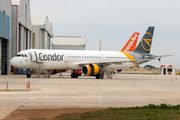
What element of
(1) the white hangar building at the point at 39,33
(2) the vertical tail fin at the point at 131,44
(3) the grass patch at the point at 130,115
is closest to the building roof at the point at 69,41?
(1) the white hangar building at the point at 39,33

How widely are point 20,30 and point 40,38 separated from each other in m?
20.5

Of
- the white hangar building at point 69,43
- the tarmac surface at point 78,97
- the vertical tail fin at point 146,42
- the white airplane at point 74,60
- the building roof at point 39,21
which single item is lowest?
the tarmac surface at point 78,97

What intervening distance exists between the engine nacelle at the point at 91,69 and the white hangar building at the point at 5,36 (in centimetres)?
1454

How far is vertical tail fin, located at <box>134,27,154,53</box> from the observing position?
43500 millimetres

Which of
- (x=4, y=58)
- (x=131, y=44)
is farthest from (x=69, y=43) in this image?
(x=4, y=58)

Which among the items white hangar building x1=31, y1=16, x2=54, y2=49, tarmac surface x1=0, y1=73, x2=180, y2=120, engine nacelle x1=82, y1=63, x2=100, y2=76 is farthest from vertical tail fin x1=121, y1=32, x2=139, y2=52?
tarmac surface x1=0, y1=73, x2=180, y2=120

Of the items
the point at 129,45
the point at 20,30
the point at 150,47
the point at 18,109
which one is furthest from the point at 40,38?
the point at 18,109

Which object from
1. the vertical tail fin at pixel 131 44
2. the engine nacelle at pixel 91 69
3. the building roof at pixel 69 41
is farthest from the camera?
the building roof at pixel 69 41

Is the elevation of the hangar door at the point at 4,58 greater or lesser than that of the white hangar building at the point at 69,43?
lesser

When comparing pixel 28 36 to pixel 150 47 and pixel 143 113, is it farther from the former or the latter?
pixel 143 113

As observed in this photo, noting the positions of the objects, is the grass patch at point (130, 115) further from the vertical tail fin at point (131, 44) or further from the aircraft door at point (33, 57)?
the vertical tail fin at point (131, 44)

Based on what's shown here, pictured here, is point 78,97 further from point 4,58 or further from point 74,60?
point 4,58

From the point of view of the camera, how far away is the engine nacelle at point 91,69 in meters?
33.7

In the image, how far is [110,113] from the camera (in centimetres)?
946
